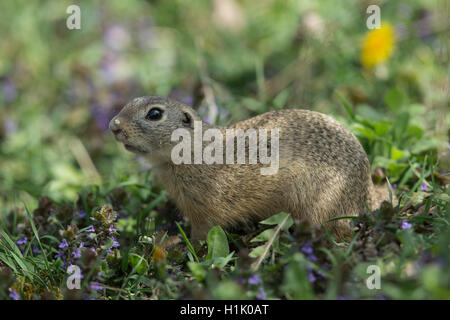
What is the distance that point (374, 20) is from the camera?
22.8 feet

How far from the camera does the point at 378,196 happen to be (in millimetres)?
4527

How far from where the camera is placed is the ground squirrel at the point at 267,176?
419 centimetres

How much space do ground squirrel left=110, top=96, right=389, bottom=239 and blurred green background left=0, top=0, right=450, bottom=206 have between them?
0.79 m

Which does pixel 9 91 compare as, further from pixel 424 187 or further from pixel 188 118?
pixel 424 187

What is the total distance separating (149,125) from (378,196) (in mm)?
2080

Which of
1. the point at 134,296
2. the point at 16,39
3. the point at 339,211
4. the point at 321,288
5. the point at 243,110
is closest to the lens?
the point at 321,288

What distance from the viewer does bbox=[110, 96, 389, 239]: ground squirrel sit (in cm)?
419

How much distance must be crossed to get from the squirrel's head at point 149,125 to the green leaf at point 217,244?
3.21 ft

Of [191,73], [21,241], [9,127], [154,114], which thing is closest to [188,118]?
[154,114]

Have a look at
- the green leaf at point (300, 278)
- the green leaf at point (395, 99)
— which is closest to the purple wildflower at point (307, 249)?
the green leaf at point (300, 278)

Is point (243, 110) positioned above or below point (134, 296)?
above

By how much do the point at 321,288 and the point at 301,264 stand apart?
0.28 meters

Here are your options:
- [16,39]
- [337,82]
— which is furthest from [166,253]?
[16,39]
